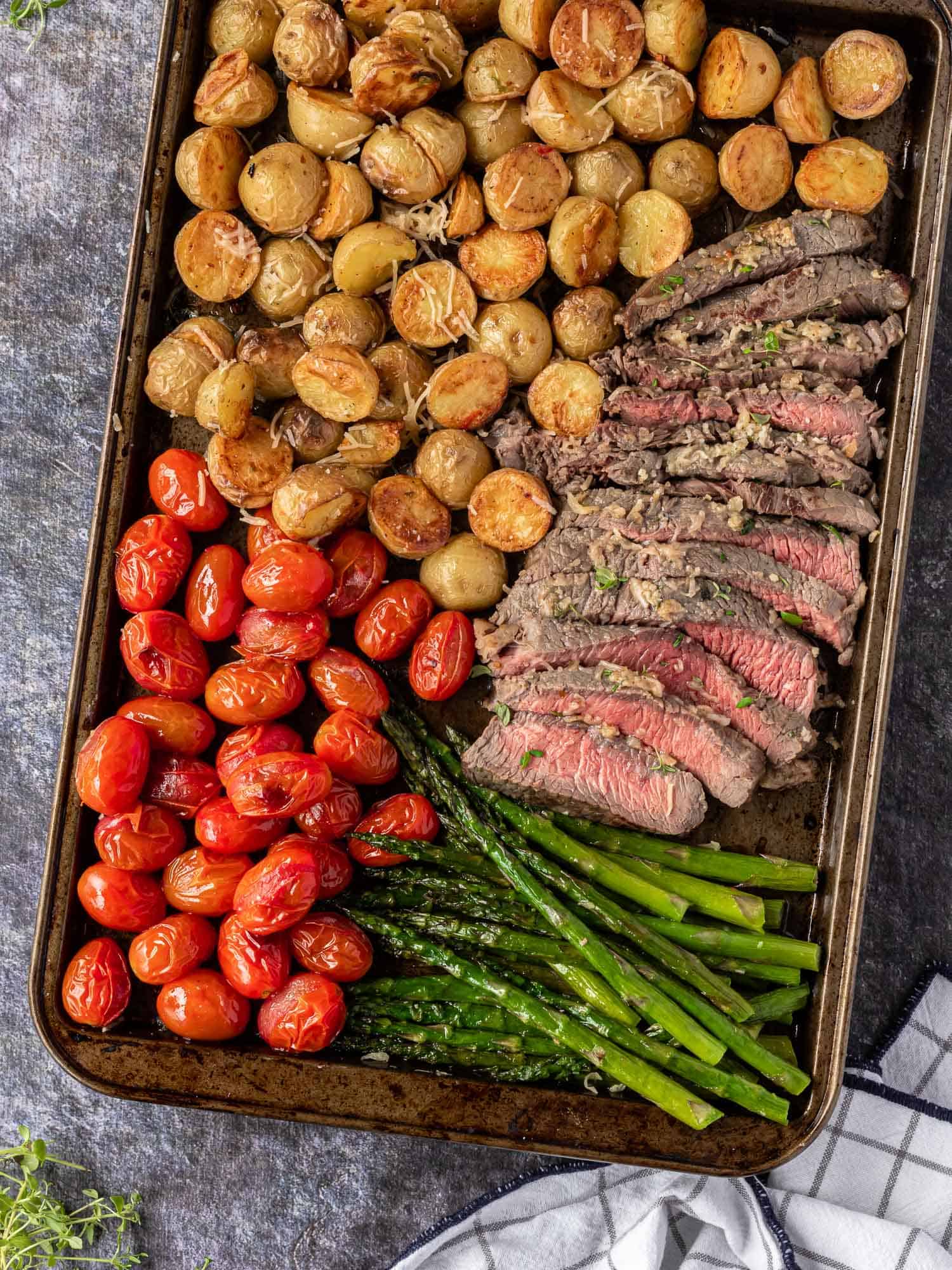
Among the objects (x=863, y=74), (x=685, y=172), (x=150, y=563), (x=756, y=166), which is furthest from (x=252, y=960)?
(x=863, y=74)

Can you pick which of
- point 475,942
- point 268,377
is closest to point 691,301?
point 268,377

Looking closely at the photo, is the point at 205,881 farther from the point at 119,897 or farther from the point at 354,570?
the point at 354,570

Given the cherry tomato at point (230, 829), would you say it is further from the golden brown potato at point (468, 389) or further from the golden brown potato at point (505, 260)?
the golden brown potato at point (505, 260)

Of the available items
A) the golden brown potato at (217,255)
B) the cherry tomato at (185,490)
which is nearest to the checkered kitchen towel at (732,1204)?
the cherry tomato at (185,490)

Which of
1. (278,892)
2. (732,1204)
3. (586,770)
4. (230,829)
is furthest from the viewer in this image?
(732,1204)

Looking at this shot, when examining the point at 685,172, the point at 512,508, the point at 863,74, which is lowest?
the point at 512,508

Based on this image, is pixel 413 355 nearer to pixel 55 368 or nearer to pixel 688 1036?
pixel 55 368

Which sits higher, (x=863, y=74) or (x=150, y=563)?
(x=863, y=74)
